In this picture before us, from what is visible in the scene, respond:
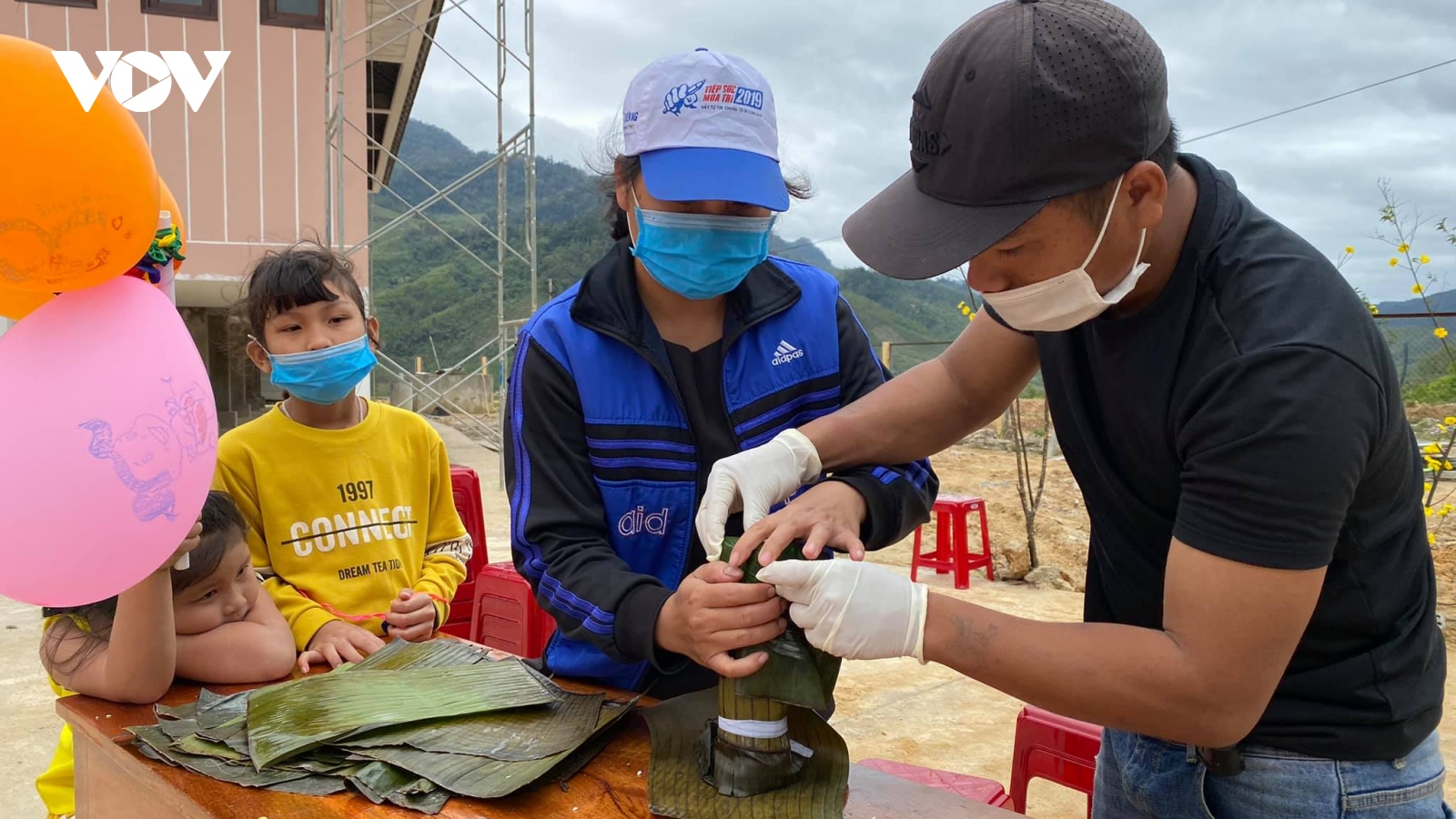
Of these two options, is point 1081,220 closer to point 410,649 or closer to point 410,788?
point 410,788

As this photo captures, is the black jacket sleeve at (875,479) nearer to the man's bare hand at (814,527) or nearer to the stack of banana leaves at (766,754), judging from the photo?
the man's bare hand at (814,527)

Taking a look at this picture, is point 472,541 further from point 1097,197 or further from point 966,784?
point 1097,197

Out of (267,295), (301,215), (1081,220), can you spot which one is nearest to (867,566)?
(1081,220)

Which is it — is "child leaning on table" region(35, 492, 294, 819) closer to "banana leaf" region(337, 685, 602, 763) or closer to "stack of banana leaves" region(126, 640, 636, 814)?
"stack of banana leaves" region(126, 640, 636, 814)

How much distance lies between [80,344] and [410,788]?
3.12 ft

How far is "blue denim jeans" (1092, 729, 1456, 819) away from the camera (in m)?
1.39

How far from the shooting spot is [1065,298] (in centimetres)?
144

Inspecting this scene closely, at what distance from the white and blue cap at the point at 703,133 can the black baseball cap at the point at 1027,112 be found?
55cm

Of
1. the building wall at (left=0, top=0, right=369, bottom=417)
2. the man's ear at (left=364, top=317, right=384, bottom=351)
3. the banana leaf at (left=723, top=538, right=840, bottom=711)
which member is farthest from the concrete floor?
the building wall at (left=0, top=0, right=369, bottom=417)

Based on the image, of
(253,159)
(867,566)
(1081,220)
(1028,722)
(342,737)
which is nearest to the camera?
(1081,220)

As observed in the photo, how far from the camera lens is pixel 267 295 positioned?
2695mm

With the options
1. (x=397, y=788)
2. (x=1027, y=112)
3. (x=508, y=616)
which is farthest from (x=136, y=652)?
(x=1027, y=112)

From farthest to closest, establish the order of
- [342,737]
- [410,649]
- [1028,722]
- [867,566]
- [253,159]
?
[253,159], [1028,722], [410,649], [342,737], [867,566]

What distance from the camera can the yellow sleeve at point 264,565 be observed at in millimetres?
2383
